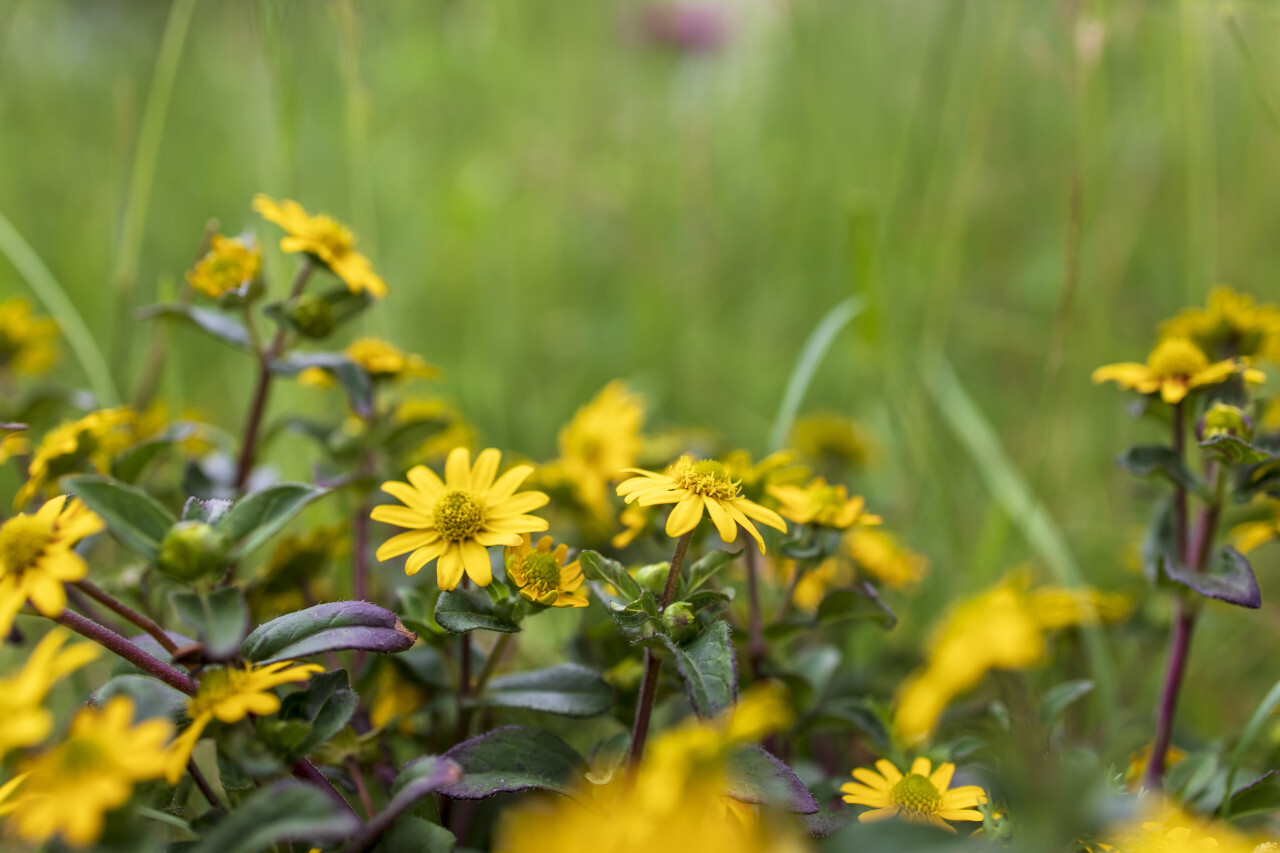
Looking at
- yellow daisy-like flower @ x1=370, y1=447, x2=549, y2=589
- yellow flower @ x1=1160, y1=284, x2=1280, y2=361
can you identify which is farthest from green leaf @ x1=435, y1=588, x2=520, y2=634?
yellow flower @ x1=1160, y1=284, x2=1280, y2=361

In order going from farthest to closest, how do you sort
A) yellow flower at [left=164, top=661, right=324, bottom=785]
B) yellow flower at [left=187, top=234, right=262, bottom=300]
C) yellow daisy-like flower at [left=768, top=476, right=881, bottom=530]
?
yellow flower at [left=187, top=234, right=262, bottom=300] < yellow daisy-like flower at [left=768, top=476, right=881, bottom=530] < yellow flower at [left=164, top=661, right=324, bottom=785]

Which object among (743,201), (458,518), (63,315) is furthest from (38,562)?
(743,201)

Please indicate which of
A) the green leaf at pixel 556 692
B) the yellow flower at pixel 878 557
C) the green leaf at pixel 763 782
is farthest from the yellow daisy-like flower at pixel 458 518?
the yellow flower at pixel 878 557

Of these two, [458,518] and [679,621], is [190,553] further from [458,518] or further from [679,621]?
[679,621]

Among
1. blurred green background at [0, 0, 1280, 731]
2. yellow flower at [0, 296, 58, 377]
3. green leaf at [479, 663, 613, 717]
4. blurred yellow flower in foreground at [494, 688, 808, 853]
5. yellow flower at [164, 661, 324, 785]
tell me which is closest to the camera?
blurred yellow flower in foreground at [494, 688, 808, 853]

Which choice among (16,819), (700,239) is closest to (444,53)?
(700,239)

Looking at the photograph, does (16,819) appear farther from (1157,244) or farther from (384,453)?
(1157,244)

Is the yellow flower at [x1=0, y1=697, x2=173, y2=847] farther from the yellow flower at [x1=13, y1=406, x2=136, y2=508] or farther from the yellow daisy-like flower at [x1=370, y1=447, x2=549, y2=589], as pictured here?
the yellow flower at [x1=13, y1=406, x2=136, y2=508]
